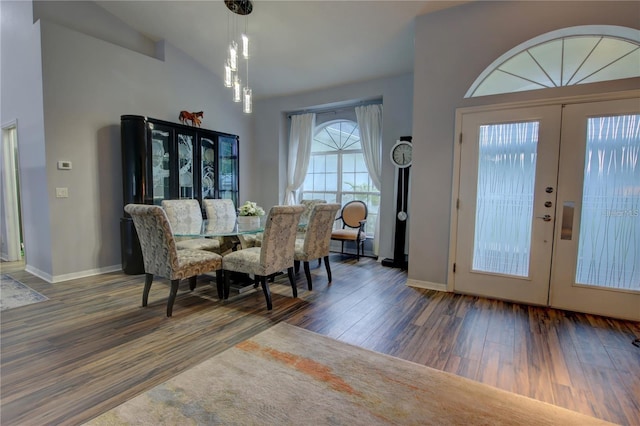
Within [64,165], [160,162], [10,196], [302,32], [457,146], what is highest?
[302,32]

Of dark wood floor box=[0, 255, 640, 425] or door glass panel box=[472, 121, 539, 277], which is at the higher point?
door glass panel box=[472, 121, 539, 277]

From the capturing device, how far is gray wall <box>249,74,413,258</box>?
4641mm

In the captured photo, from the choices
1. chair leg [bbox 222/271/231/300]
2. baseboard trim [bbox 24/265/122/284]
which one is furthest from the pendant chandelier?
baseboard trim [bbox 24/265/122/284]

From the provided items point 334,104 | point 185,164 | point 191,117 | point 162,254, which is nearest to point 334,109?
point 334,104

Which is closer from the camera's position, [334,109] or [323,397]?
[323,397]

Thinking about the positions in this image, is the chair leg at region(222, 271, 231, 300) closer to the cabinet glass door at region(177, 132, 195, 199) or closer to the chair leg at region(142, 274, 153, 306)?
the chair leg at region(142, 274, 153, 306)

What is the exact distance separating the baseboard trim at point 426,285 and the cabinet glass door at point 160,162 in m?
3.50

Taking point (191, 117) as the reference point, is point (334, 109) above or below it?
above

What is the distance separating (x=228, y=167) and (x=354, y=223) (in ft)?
7.84

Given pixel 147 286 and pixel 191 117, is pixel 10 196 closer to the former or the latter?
pixel 191 117

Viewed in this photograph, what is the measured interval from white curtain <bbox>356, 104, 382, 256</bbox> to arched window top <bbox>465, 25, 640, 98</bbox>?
1.94 m

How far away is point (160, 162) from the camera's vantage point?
4195mm

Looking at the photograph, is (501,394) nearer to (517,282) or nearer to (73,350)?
(517,282)

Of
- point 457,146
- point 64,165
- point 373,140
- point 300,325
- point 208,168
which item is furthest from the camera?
point 373,140
